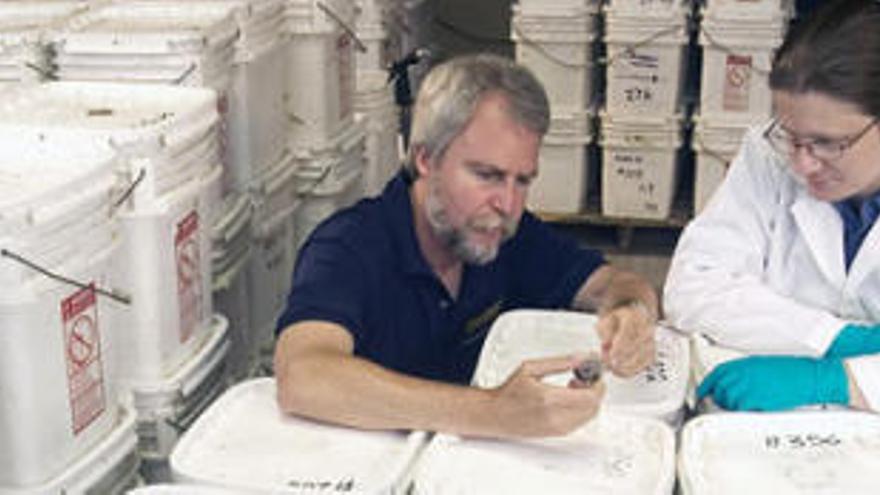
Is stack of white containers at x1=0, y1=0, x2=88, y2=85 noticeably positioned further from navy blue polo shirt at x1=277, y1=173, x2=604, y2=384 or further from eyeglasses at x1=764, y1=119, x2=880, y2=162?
eyeglasses at x1=764, y1=119, x2=880, y2=162

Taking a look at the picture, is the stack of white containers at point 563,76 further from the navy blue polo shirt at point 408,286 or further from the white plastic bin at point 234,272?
the navy blue polo shirt at point 408,286

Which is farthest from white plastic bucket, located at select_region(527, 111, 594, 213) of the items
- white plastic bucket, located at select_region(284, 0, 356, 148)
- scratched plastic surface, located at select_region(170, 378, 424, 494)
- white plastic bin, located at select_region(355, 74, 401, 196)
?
scratched plastic surface, located at select_region(170, 378, 424, 494)

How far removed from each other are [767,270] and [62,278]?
1066mm

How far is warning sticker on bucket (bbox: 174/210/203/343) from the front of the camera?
76.3 inches

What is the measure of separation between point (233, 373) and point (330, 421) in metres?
1.09

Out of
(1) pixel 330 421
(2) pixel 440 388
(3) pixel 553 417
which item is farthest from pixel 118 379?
(3) pixel 553 417

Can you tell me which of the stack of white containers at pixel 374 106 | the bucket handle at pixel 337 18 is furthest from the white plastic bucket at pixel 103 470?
the stack of white containers at pixel 374 106

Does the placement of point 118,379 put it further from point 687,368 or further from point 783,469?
point 783,469

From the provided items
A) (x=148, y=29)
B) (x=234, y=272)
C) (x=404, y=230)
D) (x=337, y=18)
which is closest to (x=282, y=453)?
(x=404, y=230)

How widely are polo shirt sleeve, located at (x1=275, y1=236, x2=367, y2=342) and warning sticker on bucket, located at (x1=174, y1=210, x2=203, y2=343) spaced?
0.18 metres

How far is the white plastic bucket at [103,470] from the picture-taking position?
162cm

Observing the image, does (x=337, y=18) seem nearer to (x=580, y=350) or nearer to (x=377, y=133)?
(x=377, y=133)

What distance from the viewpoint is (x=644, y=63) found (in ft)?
13.8

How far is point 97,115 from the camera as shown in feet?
6.63
